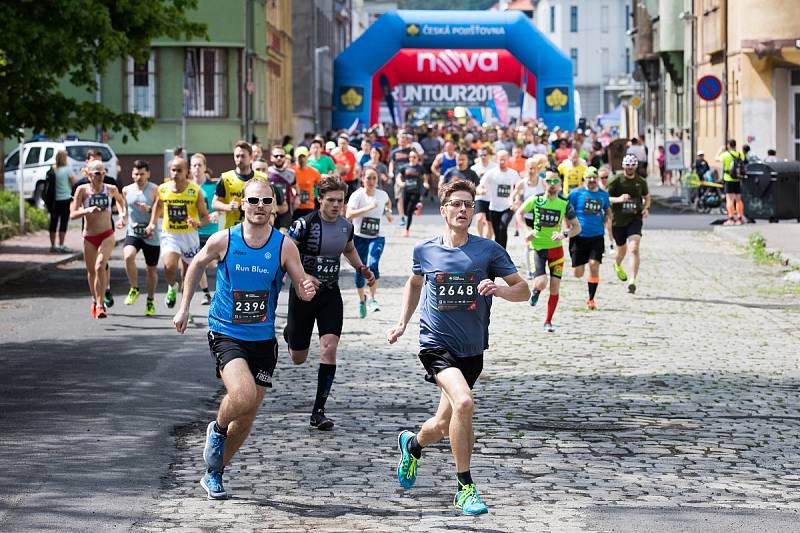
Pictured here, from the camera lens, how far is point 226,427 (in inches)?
323

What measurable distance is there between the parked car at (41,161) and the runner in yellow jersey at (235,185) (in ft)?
68.4

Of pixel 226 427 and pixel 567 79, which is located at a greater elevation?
pixel 567 79

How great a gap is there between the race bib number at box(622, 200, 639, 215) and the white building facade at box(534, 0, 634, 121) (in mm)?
112040

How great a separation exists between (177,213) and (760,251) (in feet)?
40.3

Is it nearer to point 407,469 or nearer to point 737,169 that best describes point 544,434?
point 407,469

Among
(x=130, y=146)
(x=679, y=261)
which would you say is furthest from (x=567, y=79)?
(x=679, y=261)

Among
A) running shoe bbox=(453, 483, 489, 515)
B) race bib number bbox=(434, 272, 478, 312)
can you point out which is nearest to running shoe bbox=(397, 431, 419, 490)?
running shoe bbox=(453, 483, 489, 515)

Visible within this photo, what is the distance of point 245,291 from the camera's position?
27.4 feet

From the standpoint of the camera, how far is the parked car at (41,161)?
127 ft

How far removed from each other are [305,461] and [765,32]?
117ft

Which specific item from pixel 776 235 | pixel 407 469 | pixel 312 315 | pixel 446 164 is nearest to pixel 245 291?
pixel 407 469

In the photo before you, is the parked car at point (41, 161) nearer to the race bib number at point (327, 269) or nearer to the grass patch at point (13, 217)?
the grass patch at point (13, 217)

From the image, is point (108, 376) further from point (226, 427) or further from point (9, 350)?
point (226, 427)

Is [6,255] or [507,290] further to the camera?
[6,255]
